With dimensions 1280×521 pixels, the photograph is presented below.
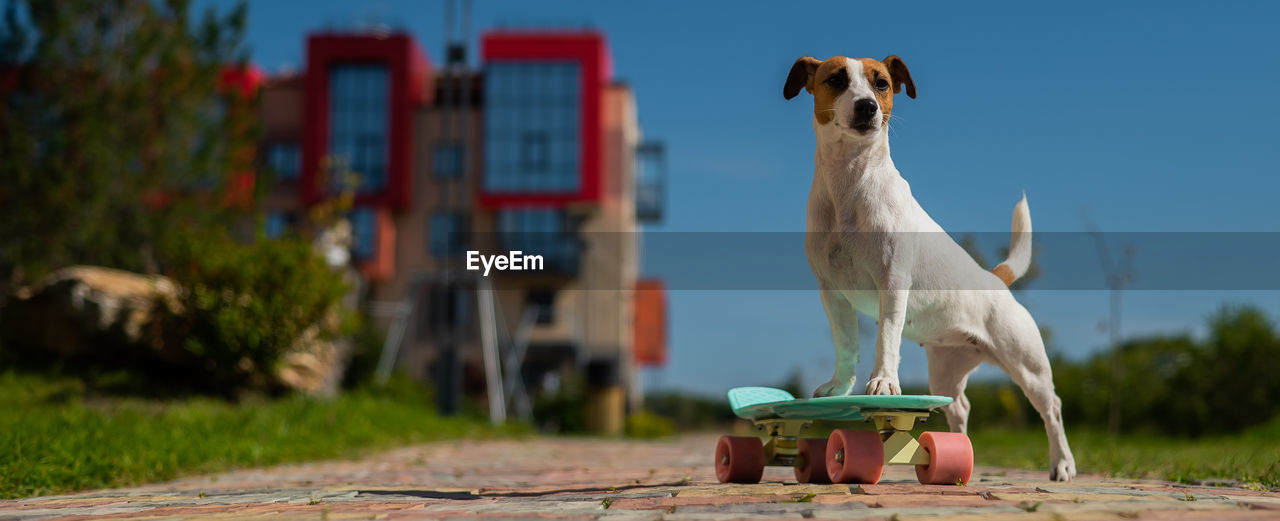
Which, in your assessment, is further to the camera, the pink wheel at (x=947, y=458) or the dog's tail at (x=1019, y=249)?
the dog's tail at (x=1019, y=249)

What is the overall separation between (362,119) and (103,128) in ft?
53.0

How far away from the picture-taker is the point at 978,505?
11.7ft

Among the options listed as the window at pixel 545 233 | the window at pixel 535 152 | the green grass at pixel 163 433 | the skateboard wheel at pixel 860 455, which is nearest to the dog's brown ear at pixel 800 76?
the skateboard wheel at pixel 860 455

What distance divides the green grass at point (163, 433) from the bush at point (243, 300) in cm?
66

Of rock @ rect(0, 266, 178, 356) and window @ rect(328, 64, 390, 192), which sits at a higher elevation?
window @ rect(328, 64, 390, 192)

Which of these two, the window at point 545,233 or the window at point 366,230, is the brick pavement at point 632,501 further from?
the window at point 366,230

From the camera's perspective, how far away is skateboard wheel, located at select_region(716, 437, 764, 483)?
15.7ft

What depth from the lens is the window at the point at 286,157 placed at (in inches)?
1358

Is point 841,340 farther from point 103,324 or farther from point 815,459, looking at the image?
point 103,324

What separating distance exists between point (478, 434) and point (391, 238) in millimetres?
21348

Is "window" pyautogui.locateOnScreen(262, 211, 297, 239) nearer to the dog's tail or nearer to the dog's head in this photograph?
the dog's tail

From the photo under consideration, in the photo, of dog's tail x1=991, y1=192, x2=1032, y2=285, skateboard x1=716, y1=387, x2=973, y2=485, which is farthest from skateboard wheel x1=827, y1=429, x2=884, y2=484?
dog's tail x1=991, y1=192, x2=1032, y2=285

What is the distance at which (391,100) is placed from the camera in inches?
1340

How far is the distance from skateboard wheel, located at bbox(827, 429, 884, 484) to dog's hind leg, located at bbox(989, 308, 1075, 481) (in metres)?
0.76
